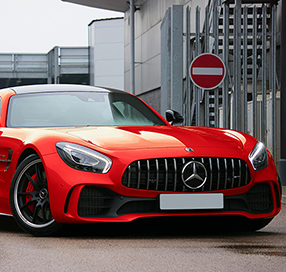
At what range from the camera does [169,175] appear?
607 centimetres

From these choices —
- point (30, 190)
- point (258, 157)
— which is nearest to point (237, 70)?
point (258, 157)

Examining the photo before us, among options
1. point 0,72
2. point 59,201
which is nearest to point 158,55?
point 0,72

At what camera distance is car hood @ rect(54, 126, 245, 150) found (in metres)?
6.21

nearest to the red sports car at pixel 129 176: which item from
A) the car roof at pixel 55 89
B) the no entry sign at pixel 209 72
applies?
the car roof at pixel 55 89

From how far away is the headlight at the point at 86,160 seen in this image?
600 cm

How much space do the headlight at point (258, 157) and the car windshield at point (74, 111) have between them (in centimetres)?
137

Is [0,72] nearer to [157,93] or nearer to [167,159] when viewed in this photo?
[157,93]

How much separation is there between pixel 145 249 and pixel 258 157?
142 cm

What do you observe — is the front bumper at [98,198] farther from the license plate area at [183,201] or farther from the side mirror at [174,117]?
the side mirror at [174,117]

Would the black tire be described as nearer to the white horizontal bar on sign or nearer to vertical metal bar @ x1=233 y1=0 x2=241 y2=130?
the white horizontal bar on sign

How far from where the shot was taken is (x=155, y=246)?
18.7 ft

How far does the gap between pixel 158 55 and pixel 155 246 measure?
1049 inches

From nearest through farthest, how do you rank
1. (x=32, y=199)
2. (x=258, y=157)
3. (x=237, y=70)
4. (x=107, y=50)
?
1. (x=32, y=199)
2. (x=258, y=157)
3. (x=237, y=70)
4. (x=107, y=50)

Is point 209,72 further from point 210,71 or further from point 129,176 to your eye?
point 129,176
